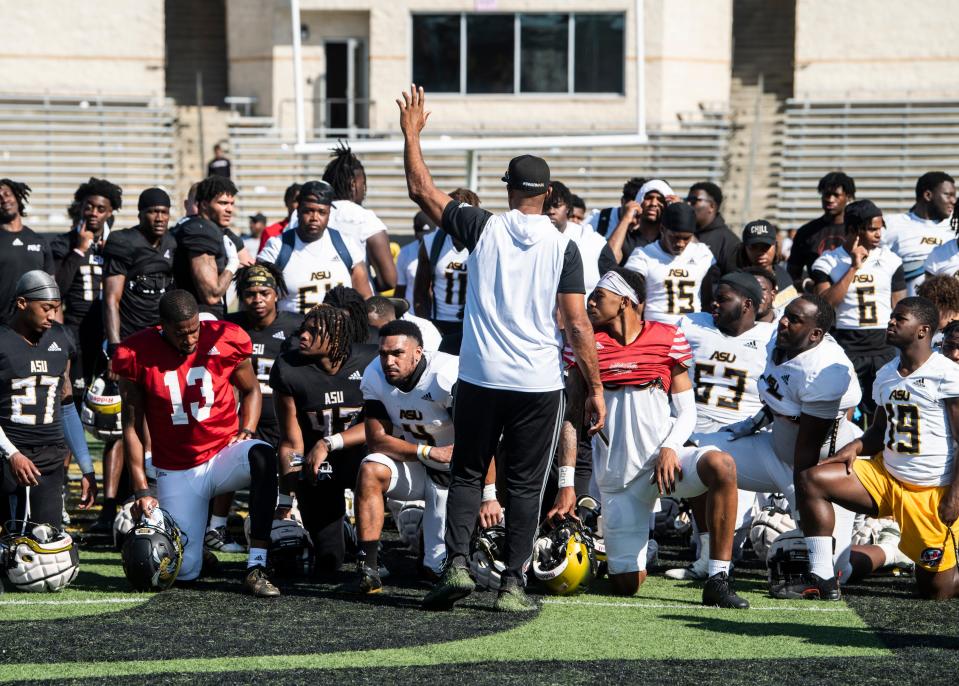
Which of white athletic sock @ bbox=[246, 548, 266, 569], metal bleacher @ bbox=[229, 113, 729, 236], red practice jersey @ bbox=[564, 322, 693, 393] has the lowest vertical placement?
white athletic sock @ bbox=[246, 548, 266, 569]

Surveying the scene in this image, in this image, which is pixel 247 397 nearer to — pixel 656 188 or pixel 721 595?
pixel 721 595

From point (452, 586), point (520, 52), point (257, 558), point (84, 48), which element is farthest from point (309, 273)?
point (84, 48)

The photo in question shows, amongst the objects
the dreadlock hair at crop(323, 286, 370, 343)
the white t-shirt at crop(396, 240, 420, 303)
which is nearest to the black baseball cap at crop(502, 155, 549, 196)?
the dreadlock hair at crop(323, 286, 370, 343)

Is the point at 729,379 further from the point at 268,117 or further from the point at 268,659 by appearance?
the point at 268,117

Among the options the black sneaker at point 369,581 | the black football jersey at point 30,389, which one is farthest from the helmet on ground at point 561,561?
the black football jersey at point 30,389

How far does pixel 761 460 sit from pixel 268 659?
303 centimetres

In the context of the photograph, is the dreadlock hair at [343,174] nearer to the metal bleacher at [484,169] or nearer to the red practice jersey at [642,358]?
the red practice jersey at [642,358]

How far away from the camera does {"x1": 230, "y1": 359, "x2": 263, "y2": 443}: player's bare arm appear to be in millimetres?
7211

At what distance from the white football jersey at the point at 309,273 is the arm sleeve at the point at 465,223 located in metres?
2.61

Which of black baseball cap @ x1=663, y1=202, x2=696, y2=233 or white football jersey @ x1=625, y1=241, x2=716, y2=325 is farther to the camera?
white football jersey @ x1=625, y1=241, x2=716, y2=325

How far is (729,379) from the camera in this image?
7680 mm

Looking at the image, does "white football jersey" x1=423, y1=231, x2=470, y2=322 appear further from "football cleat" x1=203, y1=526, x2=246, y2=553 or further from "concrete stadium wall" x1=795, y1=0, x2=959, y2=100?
"concrete stadium wall" x1=795, y1=0, x2=959, y2=100

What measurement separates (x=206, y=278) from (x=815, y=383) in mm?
3648

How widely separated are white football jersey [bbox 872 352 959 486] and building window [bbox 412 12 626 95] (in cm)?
2050
